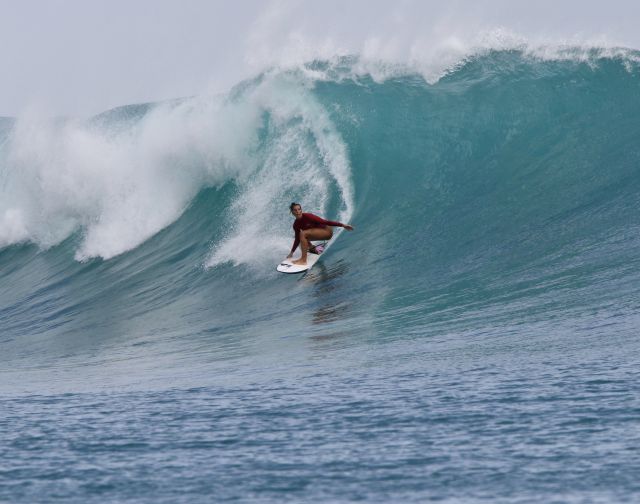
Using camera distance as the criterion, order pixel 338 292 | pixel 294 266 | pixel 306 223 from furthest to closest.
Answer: pixel 306 223
pixel 294 266
pixel 338 292

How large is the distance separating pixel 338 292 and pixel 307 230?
65.2 inches

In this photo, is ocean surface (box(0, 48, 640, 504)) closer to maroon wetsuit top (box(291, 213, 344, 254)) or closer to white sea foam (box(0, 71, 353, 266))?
white sea foam (box(0, 71, 353, 266))

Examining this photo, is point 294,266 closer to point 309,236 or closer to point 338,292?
point 309,236

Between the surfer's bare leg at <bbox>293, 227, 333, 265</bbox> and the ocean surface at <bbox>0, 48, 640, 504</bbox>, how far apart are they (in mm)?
358

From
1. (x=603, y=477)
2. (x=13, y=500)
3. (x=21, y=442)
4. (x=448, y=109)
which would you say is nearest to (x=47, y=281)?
(x=448, y=109)

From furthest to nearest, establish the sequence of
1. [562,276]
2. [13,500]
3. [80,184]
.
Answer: [80,184]
[562,276]
[13,500]

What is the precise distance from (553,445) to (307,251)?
7632mm

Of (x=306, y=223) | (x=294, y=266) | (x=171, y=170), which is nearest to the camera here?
(x=294, y=266)

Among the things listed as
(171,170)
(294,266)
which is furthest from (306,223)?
(171,170)

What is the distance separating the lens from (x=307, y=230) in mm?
12016

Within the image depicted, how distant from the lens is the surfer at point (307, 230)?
11828mm

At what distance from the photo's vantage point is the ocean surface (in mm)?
4574

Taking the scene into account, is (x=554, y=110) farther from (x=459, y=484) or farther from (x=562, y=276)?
(x=459, y=484)

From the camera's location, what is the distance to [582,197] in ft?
41.8
